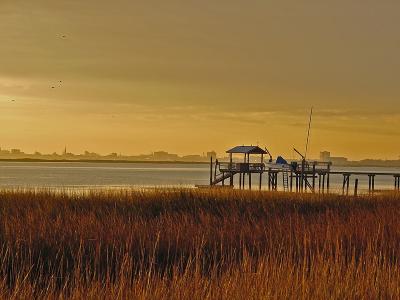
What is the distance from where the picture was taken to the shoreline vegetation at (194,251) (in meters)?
8.81

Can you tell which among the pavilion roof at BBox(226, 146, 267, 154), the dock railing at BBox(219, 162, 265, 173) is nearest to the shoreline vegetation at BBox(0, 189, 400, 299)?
the dock railing at BBox(219, 162, 265, 173)

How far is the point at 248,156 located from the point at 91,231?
55.7m

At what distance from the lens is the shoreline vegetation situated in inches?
347

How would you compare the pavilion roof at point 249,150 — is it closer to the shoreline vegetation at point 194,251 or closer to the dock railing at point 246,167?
the dock railing at point 246,167

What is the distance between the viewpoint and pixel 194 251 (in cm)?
1448

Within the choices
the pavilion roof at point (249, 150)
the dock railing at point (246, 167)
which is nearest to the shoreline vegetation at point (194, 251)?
the dock railing at point (246, 167)

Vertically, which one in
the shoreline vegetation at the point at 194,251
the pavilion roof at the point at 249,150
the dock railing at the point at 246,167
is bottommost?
the shoreline vegetation at the point at 194,251

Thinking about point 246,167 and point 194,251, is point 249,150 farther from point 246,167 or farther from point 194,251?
point 194,251

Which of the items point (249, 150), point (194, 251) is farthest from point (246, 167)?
point (194, 251)

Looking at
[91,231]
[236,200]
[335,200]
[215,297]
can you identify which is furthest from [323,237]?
[335,200]

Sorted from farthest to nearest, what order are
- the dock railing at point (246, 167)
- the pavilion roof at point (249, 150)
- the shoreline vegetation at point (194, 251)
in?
the pavilion roof at point (249, 150)
the dock railing at point (246, 167)
the shoreline vegetation at point (194, 251)

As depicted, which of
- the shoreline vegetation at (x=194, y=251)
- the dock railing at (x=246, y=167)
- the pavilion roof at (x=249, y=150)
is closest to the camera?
the shoreline vegetation at (x=194, y=251)

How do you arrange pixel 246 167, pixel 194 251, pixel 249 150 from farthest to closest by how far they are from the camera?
pixel 249 150
pixel 246 167
pixel 194 251

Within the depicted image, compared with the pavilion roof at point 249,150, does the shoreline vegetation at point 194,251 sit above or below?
below
